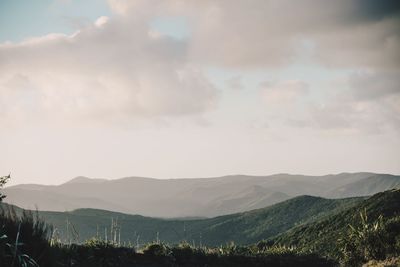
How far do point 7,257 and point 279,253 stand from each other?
11383 millimetres

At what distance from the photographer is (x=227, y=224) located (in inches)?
3684

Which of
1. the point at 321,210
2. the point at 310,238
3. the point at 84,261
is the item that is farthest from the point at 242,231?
the point at 84,261

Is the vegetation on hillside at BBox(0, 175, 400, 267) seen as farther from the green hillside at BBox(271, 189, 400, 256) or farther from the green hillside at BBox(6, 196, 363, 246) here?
the green hillside at BBox(6, 196, 363, 246)

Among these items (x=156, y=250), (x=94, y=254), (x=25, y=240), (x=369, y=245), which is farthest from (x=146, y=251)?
(x=369, y=245)

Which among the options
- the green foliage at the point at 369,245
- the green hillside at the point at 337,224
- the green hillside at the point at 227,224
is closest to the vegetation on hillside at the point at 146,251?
the green foliage at the point at 369,245

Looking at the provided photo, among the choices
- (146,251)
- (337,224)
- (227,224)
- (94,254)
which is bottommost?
(227,224)

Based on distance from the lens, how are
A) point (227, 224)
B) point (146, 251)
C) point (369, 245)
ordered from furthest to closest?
point (227, 224), point (369, 245), point (146, 251)

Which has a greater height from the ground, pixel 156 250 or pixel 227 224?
pixel 156 250

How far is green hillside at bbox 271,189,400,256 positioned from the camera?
40.4 meters

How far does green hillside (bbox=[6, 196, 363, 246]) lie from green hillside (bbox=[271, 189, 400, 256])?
76.4 feet

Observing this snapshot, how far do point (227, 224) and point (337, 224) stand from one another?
159 feet

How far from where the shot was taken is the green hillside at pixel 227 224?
80.5 metres

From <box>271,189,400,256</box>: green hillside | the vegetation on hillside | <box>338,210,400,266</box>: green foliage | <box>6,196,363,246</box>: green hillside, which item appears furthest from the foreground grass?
<box>6,196,363,246</box>: green hillside

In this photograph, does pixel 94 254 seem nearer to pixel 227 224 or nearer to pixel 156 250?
pixel 156 250
